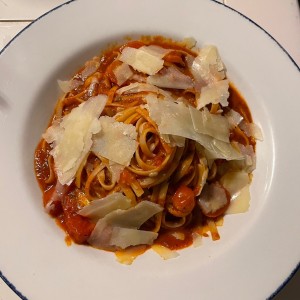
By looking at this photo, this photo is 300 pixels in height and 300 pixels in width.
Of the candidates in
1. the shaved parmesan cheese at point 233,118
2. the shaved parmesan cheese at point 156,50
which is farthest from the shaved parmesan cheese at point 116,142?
the shaved parmesan cheese at point 233,118

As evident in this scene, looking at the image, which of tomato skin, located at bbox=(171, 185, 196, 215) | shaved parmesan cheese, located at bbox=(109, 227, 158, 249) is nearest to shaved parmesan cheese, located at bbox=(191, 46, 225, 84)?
tomato skin, located at bbox=(171, 185, 196, 215)

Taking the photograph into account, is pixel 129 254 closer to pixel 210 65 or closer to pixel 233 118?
pixel 233 118

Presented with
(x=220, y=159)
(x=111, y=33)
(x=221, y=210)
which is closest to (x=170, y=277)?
(x=221, y=210)

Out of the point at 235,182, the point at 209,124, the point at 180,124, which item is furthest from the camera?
the point at 235,182

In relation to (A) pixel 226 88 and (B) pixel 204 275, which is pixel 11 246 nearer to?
(B) pixel 204 275

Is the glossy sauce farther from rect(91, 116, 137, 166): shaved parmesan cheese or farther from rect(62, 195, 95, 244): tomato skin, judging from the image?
rect(91, 116, 137, 166): shaved parmesan cheese

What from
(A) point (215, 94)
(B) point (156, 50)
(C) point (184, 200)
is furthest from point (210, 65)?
(C) point (184, 200)

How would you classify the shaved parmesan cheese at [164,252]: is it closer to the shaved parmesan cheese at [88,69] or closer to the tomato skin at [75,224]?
the tomato skin at [75,224]
